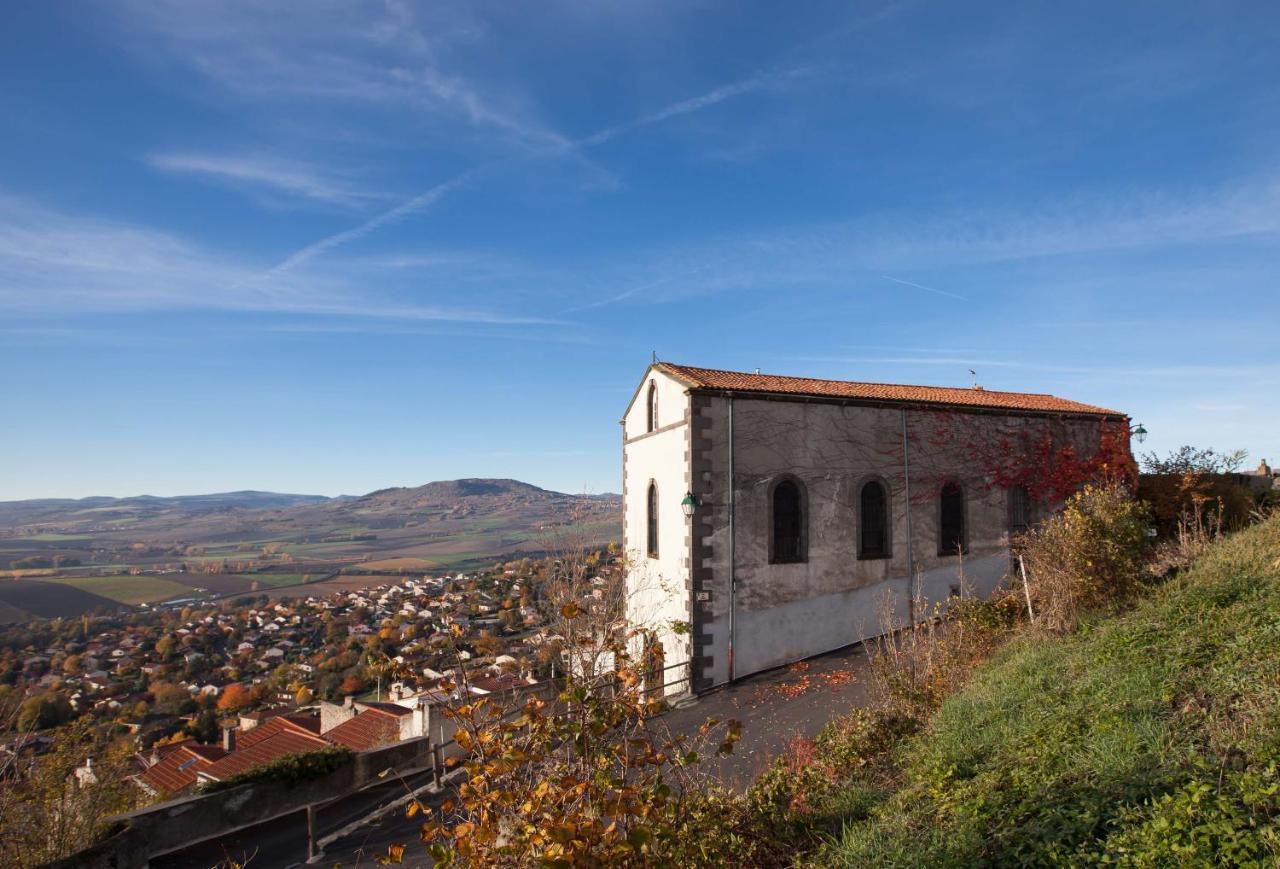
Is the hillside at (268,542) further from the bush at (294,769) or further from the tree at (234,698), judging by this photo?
the tree at (234,698)

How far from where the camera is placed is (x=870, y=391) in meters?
18.0

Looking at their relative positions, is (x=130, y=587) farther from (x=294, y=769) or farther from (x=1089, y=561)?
(x=1089, y=561)

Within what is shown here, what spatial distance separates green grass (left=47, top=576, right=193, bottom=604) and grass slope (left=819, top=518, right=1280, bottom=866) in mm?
80294

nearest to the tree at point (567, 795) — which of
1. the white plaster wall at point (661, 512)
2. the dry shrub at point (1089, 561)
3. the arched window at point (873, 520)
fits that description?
the dry shrub at point (1089, 561)

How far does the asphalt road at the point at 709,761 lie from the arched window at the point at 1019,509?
6.54 metres

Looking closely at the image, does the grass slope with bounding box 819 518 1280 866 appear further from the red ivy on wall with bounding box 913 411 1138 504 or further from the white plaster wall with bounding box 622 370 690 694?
the red ivy on wall with bounding box 913 411 1138 504

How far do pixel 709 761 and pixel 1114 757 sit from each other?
5.66 m

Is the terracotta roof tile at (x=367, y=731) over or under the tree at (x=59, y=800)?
under

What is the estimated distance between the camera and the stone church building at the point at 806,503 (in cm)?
1544

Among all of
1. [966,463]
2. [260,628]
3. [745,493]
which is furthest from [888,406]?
[260,628]

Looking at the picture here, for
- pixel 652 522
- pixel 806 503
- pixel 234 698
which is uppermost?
pixel 806 503

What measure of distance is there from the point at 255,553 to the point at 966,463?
438ft

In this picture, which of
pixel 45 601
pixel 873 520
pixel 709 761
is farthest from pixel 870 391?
pixel 45 601

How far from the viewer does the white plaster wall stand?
15609mm
